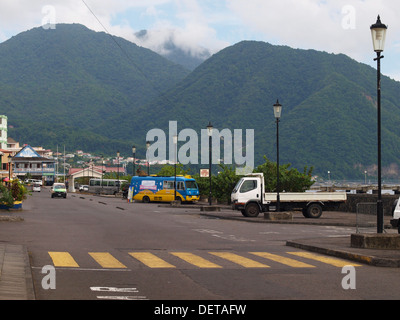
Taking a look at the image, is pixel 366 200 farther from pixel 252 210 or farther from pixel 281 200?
pixel 252 210

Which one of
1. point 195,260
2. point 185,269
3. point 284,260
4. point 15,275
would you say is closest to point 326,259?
point 284,260

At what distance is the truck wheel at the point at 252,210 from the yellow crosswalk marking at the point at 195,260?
64.6ft

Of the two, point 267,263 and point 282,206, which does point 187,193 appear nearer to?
point 282,206

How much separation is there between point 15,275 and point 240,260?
229 inches

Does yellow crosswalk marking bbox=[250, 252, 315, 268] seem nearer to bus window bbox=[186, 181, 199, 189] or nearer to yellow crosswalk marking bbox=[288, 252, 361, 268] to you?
yellow crosswalk marking bbox=[288, 252, 361, 268]

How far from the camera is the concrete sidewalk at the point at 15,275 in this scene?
9.00 m

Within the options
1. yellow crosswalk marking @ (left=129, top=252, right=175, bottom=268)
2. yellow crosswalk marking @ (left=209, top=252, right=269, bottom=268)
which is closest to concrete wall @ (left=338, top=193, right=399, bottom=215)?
yellow crosswalk marking @ (left=209, top=252, right=269, bottom=268)

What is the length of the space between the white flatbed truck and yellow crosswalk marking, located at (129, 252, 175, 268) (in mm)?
19648

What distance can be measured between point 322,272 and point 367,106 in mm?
174988

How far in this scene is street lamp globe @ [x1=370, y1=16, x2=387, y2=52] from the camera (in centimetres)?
1716

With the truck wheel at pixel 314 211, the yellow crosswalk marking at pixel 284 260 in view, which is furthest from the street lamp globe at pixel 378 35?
the truck wheel at pixel 314 211

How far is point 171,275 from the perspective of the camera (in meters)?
12.1

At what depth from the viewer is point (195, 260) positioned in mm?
14812
